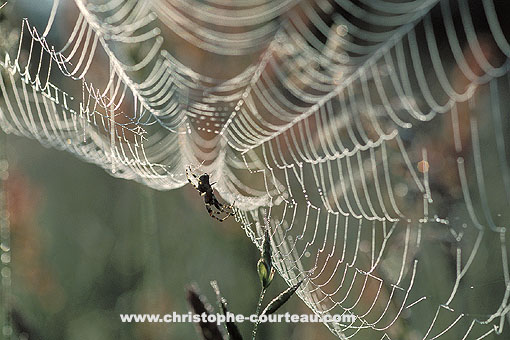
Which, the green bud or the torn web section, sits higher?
the torn web section

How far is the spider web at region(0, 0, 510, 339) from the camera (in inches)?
34.2

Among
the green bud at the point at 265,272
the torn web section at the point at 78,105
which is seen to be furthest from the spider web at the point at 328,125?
the green bud at the point at 265,272

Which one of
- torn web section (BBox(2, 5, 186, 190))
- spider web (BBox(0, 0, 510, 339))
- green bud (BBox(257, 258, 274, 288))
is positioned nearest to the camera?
green bud (BBox(257, 258, 274, 288))

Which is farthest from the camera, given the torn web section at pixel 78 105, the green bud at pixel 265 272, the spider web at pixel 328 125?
the torn web section at pixel 78 105

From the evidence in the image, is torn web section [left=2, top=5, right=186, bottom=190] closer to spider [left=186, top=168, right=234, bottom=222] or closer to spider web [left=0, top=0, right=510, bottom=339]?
spider web [left=0, top=0, right=510, bottom=339]

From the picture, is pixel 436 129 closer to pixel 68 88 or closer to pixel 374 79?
pixel 374 79

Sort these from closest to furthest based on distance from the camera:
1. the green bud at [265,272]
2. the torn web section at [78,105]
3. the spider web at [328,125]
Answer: the green bud at [265,272] → the spider web at [328,125] → the torn web section at [78,105]

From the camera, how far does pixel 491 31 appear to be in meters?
0.90

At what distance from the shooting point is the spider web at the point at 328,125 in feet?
2.85

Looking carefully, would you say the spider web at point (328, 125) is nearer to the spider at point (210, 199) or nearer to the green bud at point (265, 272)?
the spider at point (210, 199)

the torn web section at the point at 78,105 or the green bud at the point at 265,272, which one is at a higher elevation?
the torn web section at the point at 78,105

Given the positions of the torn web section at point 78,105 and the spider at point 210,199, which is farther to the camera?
the torn web section at point 78,105

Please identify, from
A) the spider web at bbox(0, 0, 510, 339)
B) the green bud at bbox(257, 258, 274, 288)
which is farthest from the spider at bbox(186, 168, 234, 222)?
the green bud at bbox(257, 258, 274, 288)

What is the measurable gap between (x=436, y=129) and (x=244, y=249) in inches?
14.2
